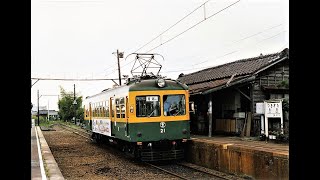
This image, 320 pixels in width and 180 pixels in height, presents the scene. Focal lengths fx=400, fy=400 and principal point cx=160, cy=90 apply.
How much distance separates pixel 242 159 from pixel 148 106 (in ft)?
11.4

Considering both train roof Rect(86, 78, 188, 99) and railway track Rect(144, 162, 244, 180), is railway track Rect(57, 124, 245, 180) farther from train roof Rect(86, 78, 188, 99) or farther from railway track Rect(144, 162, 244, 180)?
train roof Rect(86, 78, 188, 99)

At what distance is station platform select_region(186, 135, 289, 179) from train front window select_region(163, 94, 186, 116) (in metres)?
1.06

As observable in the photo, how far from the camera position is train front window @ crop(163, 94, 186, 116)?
1189cm

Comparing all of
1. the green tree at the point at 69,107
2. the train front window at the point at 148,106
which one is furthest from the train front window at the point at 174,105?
the green tree at the point at 69,107

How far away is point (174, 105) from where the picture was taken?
473 inches

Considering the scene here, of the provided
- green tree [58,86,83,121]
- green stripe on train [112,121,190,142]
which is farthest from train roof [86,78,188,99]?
green tree [58,86,83,121]

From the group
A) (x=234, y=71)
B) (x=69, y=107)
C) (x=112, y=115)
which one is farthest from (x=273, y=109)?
(x=69, y=107)

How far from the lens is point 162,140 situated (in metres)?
11.8
